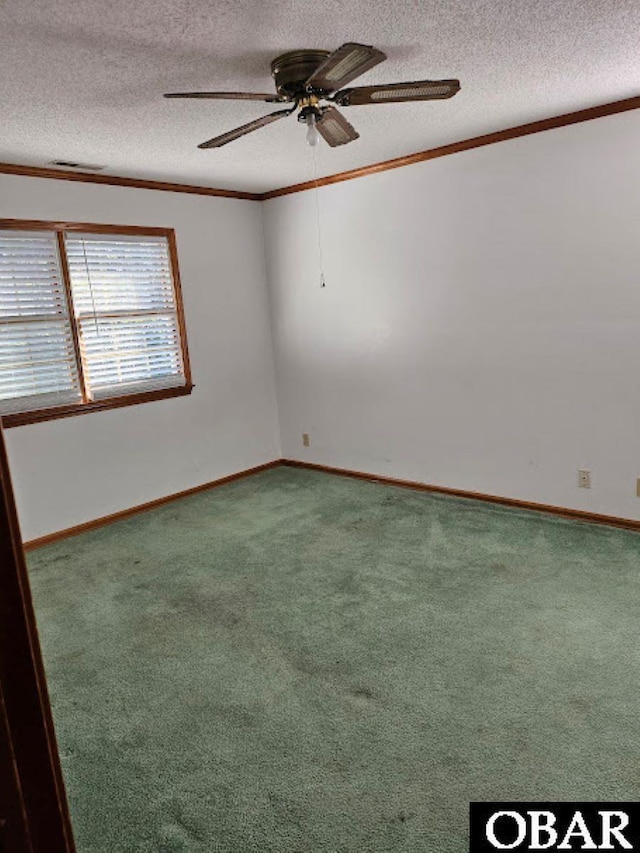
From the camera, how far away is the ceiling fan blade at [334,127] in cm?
249

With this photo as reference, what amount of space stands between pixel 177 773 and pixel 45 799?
150 centimetres

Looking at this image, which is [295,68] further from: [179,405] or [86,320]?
[179,405]

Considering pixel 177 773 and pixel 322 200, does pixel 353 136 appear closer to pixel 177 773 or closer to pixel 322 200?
pixel 322 200

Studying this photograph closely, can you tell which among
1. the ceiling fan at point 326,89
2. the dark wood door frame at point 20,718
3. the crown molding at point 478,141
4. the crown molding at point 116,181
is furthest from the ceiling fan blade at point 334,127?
the dark wood door frame at point 20,718

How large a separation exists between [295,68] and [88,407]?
266 cm

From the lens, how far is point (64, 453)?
13.2ft

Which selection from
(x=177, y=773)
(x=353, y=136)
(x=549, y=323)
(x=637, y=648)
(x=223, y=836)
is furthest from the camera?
(x=549, y=323)

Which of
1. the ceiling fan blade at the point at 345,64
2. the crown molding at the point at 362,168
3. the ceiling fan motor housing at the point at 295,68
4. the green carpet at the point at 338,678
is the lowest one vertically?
the green carpet at the point at 338,678

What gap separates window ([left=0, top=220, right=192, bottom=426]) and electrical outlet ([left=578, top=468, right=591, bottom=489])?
2973mm

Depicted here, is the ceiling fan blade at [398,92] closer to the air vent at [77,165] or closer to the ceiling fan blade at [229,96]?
the ceiling fan blade at [229,96]

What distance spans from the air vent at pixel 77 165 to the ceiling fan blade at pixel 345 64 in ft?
6.81

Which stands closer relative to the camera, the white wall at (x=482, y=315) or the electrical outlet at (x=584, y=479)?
the white wall at (x=482, y=315)

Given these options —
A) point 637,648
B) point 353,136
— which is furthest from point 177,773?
point 353,136

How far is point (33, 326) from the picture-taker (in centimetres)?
381
